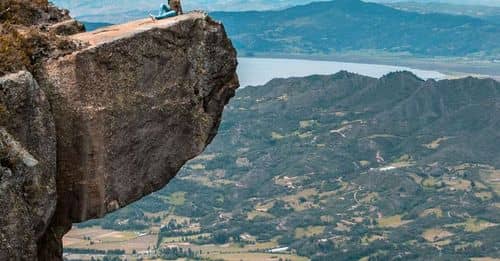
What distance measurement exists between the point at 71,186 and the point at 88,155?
26.9 inches

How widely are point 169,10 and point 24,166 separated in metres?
6.65

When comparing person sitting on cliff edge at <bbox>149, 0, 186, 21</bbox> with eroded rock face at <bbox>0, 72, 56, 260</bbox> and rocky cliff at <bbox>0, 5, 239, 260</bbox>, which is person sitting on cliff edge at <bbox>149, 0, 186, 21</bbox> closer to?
rocky cliff at <bbox>0, 5, 239, 260</bbox>

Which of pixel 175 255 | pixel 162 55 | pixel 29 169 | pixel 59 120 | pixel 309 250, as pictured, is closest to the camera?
pixel 29 169

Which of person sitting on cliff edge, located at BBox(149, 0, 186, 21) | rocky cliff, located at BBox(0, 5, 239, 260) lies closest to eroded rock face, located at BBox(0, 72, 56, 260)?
rocky cliff, located at BBox(0, 5, 239, 260)

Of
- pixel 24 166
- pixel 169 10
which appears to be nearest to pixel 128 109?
pixel 24 166

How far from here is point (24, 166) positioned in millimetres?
15750

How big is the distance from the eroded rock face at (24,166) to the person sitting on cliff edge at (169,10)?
4.51m

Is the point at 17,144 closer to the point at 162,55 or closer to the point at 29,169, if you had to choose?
the point at 29,169

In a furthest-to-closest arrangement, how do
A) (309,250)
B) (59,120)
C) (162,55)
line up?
1. (309,250)
2. (162,55)
3. (59,120)

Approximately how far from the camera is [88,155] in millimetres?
17812

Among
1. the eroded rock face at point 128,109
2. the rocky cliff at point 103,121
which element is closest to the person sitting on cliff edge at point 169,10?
the rocky cliff at point 103,121

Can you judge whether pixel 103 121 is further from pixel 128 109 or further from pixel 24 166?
pixel 24 166

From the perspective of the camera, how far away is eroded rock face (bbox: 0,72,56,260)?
15.4 metres

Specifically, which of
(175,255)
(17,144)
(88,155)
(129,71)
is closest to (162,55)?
(129,71)
